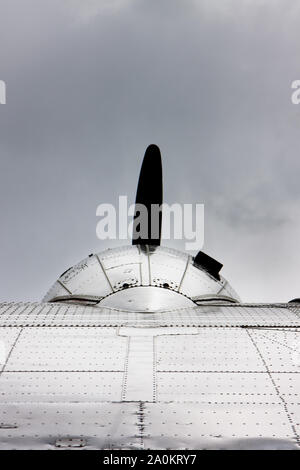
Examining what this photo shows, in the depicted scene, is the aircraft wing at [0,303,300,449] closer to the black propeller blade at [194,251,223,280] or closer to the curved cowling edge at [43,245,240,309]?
the curved cowling edge at [43,245,240,309]

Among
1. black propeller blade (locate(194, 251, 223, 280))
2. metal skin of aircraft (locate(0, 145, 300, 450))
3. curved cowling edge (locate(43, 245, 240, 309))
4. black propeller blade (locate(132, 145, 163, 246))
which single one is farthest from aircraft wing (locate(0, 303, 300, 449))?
black propeller blade (locate(132, 145, 163, 246))

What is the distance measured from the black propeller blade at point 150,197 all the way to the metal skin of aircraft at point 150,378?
21.8 feet

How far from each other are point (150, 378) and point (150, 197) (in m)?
10.2

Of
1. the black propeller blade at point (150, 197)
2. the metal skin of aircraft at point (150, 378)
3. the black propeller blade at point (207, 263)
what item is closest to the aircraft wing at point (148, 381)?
the metal skin of aircraft at point (150, 378)

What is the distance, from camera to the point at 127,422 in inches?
159

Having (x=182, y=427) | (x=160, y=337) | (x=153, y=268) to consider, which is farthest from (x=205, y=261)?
(x=182, y=427)

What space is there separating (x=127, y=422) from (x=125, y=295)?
5.86 meters

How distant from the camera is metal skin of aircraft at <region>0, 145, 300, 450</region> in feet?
12.9

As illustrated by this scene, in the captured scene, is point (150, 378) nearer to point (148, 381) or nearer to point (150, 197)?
point (148, 381)

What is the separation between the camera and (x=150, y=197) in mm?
14797

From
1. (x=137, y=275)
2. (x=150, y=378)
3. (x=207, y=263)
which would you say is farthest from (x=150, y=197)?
(x=150, y=378)

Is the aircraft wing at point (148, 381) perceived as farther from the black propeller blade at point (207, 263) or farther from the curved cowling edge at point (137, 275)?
the black propeller blade at point (207, 263)

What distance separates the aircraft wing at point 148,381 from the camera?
3.91m
